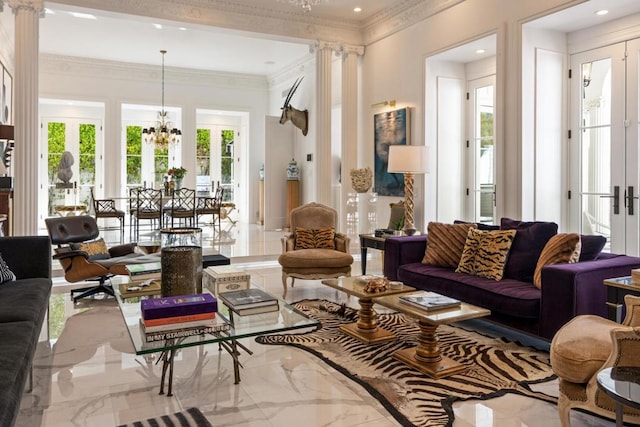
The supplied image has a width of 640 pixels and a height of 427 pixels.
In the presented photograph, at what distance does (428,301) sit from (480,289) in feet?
2.64

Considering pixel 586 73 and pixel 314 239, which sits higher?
pixel 586 73

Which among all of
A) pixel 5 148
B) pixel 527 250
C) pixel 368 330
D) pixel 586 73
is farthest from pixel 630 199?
pixel 5 148

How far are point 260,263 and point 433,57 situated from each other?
363 centimetres

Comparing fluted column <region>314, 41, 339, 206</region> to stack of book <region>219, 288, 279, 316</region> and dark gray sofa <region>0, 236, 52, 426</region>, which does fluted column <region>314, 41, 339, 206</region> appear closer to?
dark gray sofa <region>0, 236, 52, 426</region>

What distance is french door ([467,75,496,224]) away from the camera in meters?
6.25

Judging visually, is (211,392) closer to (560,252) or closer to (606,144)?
(560,252)

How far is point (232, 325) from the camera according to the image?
2.47 metres

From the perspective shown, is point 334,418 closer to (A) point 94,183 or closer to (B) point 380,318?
(B) point 380,318

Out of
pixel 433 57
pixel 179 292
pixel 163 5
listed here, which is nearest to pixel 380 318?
pixel 179 292

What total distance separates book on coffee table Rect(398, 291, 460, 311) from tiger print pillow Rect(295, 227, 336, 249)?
2.13m

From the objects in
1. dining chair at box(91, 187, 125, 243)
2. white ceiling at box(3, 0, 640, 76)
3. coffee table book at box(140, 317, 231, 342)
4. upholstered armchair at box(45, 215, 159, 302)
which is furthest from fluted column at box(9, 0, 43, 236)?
coffee table book at box(140, 317, 231, 342)

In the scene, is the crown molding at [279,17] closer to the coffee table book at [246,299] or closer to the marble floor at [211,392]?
the marble floor at [211,392]

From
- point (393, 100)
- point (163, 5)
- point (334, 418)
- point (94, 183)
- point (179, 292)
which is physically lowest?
point (334, 418)

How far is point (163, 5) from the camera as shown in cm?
662
